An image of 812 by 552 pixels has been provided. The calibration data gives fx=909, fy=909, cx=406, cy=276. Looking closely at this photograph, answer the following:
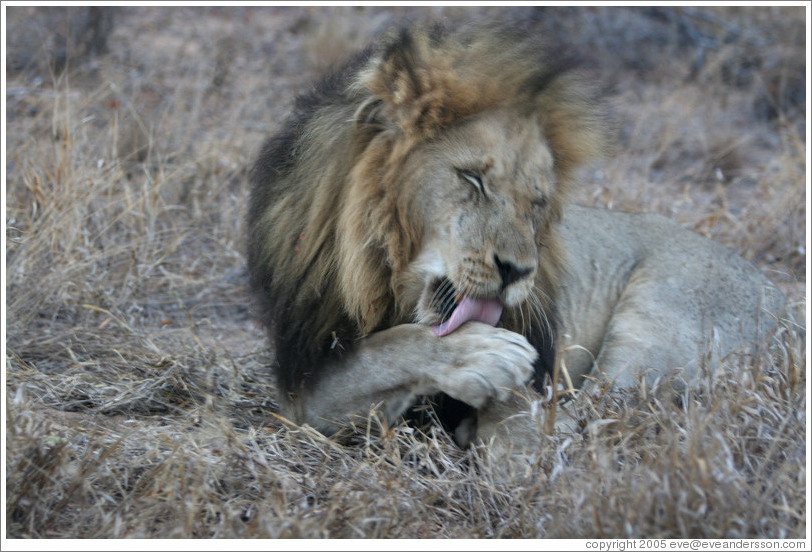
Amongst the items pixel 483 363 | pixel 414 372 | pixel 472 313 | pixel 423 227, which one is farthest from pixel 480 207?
pixel 414 372

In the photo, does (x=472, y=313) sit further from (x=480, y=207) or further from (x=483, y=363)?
(x=480, y=207)

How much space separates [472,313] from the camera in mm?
2916

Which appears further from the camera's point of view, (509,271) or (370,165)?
(370,165)

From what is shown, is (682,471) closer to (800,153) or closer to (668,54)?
(800,153)

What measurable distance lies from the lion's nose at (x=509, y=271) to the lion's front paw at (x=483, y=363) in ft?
0.69

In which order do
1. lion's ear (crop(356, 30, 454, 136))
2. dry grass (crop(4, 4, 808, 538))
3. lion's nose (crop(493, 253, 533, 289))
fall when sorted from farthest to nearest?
1. lion's ear (crop(356, 30, 454, 136))
2. lion's nose (crop(493, 253, 533, 289))
3. dry grass (crop(4, 4, 808, 538))

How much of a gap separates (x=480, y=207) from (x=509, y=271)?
211 mm

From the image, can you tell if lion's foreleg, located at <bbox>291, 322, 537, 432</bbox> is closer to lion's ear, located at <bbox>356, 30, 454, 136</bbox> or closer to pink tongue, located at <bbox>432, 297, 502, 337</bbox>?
pink tongue, located at <bbox>432, 297, 502, 337</bbox>

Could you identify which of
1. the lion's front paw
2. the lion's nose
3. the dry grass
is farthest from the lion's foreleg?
the lion's nose

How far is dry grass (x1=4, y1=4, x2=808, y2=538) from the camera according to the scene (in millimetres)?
2545

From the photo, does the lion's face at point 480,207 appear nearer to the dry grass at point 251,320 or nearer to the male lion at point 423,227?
the male lion at point 423,227

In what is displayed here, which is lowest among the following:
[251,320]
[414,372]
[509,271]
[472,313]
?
[251,320]

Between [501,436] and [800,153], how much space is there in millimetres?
4446

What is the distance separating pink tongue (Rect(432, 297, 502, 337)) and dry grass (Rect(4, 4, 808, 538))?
407mm
